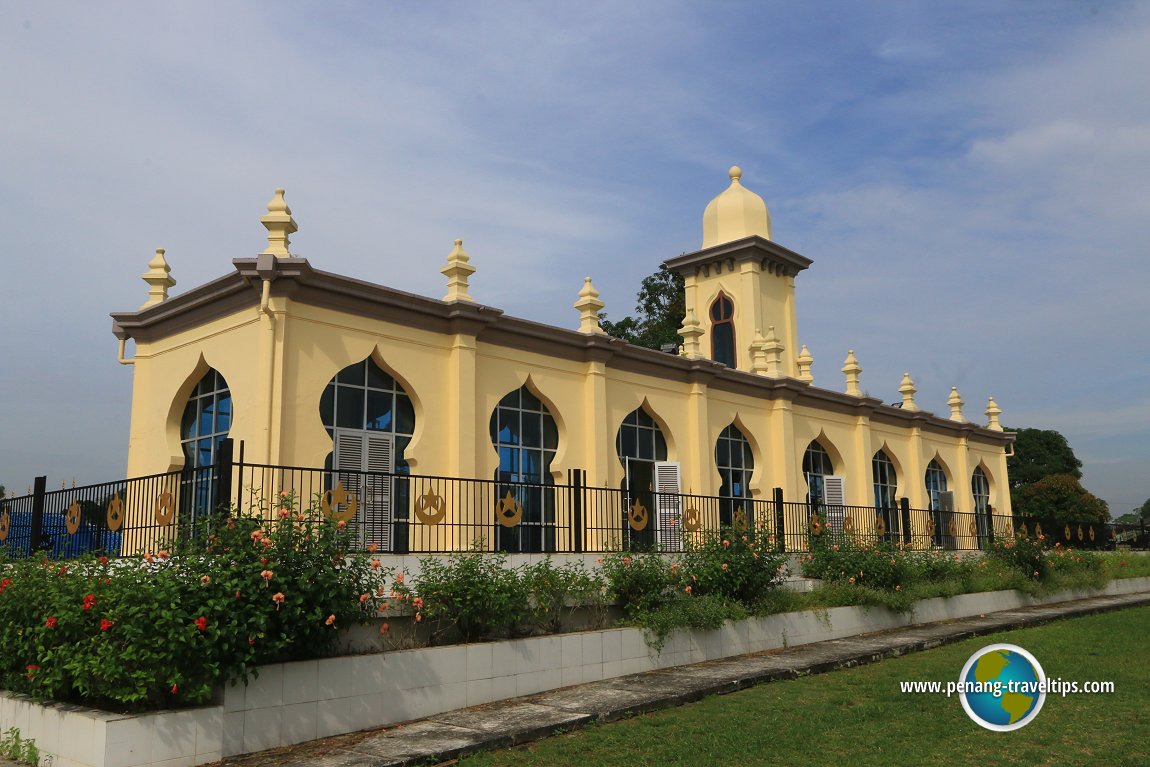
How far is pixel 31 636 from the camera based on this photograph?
8305mm

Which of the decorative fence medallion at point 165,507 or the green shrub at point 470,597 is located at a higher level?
the decorative fence medallion at point 165,507

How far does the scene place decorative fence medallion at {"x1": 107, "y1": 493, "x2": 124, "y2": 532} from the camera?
11.1 metres

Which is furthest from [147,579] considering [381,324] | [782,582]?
[782,582]

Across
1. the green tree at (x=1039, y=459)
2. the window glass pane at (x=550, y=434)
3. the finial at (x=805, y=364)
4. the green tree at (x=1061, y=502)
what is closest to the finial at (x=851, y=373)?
the finial at (x=805, y=364)

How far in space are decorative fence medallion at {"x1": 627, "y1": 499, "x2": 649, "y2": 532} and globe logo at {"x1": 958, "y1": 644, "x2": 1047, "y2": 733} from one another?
4.60 m

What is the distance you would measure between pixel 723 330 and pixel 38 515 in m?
19.0

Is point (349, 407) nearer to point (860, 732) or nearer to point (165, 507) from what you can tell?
point (165, 507)

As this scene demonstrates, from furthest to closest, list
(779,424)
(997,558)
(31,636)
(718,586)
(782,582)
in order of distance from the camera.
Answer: (779,424), (997,558), (782,582), (718,586), (31,636)

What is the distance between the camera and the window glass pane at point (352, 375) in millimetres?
14133

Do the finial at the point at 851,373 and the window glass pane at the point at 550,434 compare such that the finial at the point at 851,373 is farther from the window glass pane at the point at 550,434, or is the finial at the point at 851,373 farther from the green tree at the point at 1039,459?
the green tree at the point at 1039,459

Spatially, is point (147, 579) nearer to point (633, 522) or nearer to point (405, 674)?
point (405, 674)

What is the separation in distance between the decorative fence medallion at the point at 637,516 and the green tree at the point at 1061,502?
137ft

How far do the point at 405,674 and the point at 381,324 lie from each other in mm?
6696

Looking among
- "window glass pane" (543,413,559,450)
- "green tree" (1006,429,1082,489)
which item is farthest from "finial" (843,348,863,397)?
"green tree" (1006,429,1082,489)
